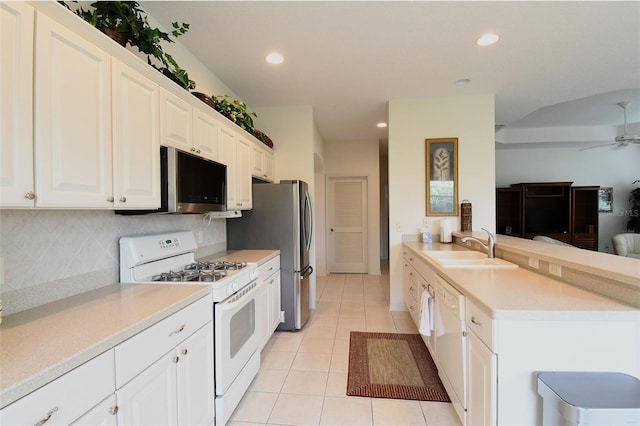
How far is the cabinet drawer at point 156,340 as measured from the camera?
1.03 m

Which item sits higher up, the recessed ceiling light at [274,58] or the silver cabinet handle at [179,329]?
the recessed ceiling light at [274,58]

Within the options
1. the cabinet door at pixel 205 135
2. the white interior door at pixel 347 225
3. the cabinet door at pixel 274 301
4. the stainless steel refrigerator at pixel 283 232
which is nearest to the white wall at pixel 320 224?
the white interior door at pixel 347 225

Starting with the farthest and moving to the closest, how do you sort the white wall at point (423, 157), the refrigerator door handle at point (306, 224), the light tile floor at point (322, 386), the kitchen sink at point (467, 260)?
the white wall at point (423, 157) → the refrigerator door handle at point (306, 224) → the kitchen sink at point (467, 260) → the light tile floor at point (322, 386)

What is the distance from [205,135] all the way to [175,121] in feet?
1.16

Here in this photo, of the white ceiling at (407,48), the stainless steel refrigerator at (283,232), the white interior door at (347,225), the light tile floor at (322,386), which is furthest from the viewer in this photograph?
the white interior door at (347,225)

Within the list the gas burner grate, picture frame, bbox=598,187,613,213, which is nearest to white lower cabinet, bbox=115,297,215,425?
the gas burner grate

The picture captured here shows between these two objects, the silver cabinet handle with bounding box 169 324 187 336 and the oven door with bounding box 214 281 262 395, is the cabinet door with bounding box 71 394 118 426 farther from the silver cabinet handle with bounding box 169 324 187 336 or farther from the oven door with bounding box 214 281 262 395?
the oven door with bounding box 214 281 262 395

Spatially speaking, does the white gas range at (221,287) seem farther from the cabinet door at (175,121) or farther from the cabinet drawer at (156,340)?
the cabinet door at (175,121)

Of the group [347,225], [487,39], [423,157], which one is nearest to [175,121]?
[487,39]

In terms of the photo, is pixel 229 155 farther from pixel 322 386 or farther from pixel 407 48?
pixel 322 386

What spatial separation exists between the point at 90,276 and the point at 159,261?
0.42 m

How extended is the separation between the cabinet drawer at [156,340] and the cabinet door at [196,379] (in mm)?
62

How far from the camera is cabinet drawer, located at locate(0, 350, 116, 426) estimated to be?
722mm

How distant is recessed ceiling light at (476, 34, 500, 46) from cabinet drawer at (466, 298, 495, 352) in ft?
6.90
